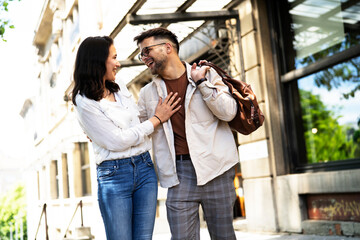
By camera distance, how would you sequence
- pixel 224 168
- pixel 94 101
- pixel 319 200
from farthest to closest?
pixel 319 200, pixel 224 168, pixel 94 101

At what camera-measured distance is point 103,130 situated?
3.28 meters

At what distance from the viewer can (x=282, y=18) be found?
8.18 metres

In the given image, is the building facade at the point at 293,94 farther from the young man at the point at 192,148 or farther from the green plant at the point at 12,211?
the green plant at the point at 12,211

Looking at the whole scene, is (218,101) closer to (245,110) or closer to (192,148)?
(245,110)

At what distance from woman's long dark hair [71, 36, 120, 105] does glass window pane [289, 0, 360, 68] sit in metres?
4.57

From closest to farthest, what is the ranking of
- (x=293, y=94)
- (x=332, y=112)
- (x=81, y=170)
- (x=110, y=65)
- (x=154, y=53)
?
1. (x=110, y=65)
2. (x=154, y=53)
3. (x=332, y=112)
4. (x=293, y=94)
5. (x=81, y=170)

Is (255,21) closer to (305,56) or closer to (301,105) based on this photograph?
(305,56)

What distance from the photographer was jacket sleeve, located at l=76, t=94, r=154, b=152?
10.7 feet

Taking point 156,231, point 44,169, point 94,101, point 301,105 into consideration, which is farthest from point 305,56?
point 44,169

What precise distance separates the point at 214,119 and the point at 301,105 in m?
4.37

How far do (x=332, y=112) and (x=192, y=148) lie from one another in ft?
13.6

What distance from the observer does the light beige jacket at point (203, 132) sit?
3.65 metres

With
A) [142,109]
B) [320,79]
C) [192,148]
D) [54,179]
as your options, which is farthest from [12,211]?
[192,148]

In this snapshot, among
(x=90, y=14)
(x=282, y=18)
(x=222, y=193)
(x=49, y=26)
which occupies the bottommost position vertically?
(x=222, y=193)
